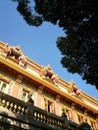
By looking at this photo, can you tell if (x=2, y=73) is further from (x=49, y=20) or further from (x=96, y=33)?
(x=96, y=33)

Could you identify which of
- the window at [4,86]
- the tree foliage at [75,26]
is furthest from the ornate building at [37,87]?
the tree foliage at [75,26]

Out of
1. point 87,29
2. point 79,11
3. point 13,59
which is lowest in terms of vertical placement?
point 87,29

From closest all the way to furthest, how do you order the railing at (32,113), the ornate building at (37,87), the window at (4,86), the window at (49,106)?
the railing at (32,113) < the window at (4,86) < the ornate building at (37,87) < the window at (49,106)

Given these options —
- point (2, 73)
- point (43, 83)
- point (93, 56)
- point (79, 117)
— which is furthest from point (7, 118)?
point (79, 117)

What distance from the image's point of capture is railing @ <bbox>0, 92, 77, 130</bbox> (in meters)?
10.0

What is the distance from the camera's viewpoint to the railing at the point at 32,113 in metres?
10.0

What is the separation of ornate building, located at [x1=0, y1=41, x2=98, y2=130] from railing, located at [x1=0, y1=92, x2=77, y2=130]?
2216 millimetres

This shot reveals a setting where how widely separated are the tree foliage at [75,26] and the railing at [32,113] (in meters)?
3.53

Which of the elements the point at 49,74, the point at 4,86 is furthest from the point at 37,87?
the point at 49,74

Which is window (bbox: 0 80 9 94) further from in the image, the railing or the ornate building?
the railing

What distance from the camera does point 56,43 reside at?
46.0ft

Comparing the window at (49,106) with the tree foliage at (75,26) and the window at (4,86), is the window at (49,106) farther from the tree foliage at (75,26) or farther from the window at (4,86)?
the tree foliage at (75,26)

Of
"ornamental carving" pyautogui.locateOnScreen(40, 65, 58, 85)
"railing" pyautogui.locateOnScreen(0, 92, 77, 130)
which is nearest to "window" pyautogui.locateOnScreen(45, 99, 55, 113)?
"ornamental carving" pyautogui.locateOnScreen(40, 65, 58, 85)

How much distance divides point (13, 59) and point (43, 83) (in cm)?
434
